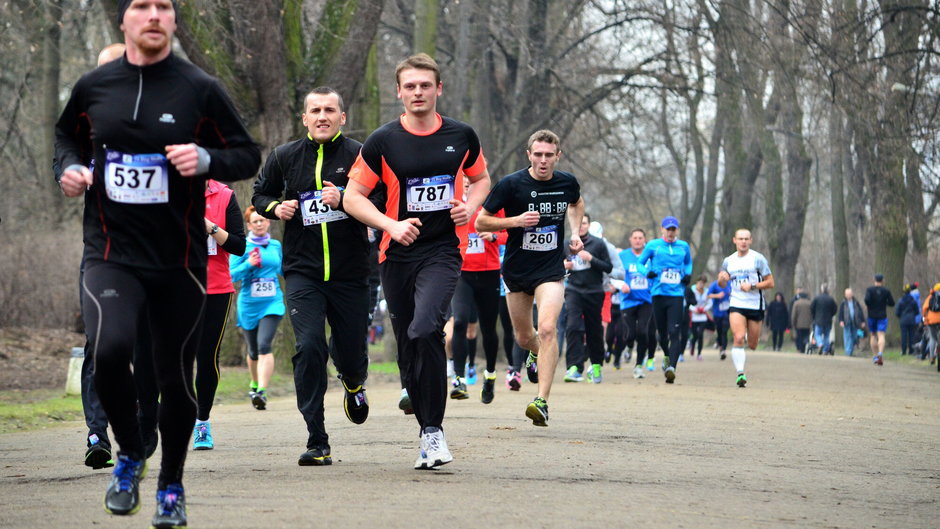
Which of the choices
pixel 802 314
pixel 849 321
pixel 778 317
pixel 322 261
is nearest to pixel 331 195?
pixel 322 261

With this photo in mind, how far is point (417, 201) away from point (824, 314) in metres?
33.4

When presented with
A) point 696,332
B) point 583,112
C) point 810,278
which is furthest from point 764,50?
point 810,278

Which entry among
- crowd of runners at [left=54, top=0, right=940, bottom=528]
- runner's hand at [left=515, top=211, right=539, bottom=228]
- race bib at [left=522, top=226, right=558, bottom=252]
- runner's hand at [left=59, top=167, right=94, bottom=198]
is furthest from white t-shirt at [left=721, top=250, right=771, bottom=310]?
runner's hand at [left=59, top=167, right=94, bottom=198]

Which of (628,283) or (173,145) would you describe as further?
(628,283)

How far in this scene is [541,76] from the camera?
29.3 m

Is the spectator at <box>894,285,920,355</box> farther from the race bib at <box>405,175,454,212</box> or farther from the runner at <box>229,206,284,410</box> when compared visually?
the race bib at <box>405,175,454,212</box>

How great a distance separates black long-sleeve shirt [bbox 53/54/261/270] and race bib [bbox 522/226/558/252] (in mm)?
5550

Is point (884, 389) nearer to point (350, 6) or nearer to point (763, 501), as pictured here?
point (350, 6)

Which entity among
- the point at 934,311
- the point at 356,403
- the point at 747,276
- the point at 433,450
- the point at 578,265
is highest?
the point at 578,265

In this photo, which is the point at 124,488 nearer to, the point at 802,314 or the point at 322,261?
the point at 322,261

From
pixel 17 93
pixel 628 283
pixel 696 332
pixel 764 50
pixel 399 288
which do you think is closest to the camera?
pixel 399 288

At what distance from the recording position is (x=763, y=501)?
6992 millimetres

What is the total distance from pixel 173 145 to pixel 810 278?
95.2 metres

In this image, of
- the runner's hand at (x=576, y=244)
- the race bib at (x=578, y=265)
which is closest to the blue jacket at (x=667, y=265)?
the race bib at (x=578, y=265)
